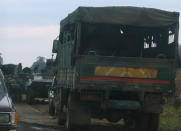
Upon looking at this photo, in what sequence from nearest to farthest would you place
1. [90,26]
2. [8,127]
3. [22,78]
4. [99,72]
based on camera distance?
[8,127]
[99,72]
[90,26]
[22,78]

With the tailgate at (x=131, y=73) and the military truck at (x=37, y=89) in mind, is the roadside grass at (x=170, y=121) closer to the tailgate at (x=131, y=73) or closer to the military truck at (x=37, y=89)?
the tailgate at (x=131, y=73)

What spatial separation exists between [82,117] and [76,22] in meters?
2.25

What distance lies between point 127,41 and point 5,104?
690 cm

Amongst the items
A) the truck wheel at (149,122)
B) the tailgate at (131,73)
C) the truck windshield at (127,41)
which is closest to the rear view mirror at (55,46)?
the truck windshield at (127,41)

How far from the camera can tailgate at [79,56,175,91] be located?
1241 centimetres

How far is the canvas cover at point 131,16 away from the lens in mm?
12930

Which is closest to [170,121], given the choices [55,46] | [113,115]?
[113,115]

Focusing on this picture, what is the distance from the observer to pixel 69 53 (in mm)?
13609

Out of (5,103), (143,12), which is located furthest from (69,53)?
(5,103)

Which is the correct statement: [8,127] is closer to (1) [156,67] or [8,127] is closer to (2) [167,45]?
(1) [156,67]

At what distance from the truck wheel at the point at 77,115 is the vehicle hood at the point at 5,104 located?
448cm

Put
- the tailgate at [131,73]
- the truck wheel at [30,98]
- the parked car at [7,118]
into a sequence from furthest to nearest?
the truck wheel at [30,98] < the tailgate at [131,73] < the parked car at [7,118]

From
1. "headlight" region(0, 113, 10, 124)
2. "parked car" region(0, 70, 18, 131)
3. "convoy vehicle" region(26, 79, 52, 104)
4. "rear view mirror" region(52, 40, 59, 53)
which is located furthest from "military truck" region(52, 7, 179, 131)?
"convoy vehicle" region(26, 79, 52, 104)

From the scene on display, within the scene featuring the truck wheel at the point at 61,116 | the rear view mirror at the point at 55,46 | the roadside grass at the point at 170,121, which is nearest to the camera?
the roadside grass at the point at 170,121
